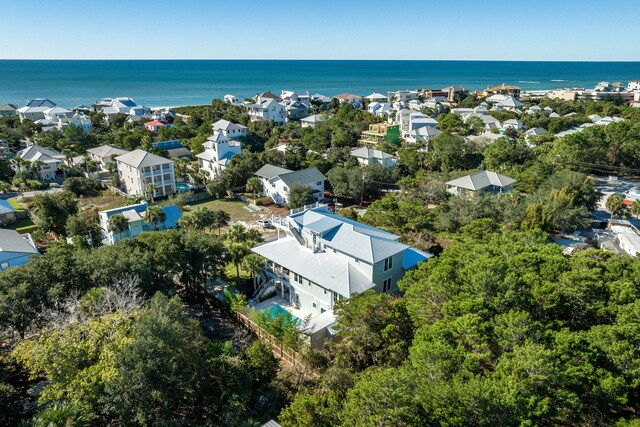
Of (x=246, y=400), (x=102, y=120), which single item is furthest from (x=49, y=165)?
(x=246, y=400)

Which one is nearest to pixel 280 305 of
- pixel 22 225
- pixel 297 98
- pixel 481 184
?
pixel 481 184

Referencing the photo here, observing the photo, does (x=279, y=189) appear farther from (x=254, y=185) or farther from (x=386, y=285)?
(x=386, y=285)

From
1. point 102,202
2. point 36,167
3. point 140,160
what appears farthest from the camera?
point 36,167

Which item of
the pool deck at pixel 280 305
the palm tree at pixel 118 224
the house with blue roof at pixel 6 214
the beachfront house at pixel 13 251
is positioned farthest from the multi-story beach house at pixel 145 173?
the pool deck at pixel 280 305

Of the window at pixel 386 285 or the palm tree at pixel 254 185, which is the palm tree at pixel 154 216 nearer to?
the palm tree at pixel 254 185

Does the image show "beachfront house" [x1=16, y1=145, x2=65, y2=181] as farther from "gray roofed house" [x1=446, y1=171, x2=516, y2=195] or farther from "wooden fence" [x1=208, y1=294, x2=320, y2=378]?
"gray roofed house" [x1=446, y1=171, x2=516, y2=195]

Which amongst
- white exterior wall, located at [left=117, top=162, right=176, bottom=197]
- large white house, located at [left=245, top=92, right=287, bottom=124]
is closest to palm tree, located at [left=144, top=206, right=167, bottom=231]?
white exterior wall, located at [left=117, top=162, right=176, bottom=197]
